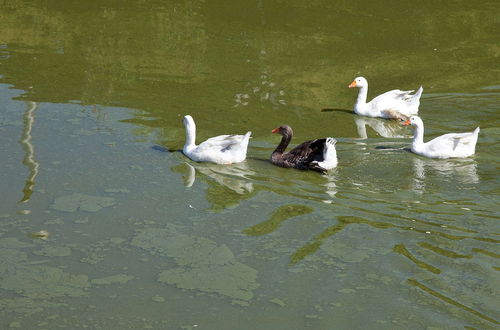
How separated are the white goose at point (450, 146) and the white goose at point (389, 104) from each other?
1.57m

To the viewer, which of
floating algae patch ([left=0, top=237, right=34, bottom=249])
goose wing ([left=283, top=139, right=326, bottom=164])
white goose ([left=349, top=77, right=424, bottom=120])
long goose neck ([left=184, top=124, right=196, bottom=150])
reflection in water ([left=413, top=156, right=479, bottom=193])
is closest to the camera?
floating algae patch ([left=0, top=237, right=34, bottom=249])

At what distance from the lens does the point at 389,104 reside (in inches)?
486

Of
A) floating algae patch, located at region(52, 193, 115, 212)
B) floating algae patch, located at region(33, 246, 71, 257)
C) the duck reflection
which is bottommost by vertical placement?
floating algae patch, located at region(33, 246, 71, 257)

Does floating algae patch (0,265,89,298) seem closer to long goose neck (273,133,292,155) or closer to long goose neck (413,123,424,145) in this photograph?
long goose neck (273,133,292,155)

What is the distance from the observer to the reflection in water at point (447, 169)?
9.51 m

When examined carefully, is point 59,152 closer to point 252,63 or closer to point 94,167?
point 94,167

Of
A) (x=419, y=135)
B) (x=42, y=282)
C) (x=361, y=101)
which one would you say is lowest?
(x=42, y=282)

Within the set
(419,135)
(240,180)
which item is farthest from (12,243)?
(419,135)

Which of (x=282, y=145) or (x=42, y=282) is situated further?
(x=282, y=145)

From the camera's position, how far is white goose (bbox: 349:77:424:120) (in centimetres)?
1212

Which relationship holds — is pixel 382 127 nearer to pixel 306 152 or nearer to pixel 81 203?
pixel 306 152

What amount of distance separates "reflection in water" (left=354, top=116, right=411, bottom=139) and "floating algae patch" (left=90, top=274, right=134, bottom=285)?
527 centimetres

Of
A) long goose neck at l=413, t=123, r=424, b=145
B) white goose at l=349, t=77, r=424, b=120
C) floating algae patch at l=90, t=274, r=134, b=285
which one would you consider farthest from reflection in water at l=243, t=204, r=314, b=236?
white goose at l=349, t=77, r=424, b=120

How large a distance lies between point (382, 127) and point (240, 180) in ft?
11.3
